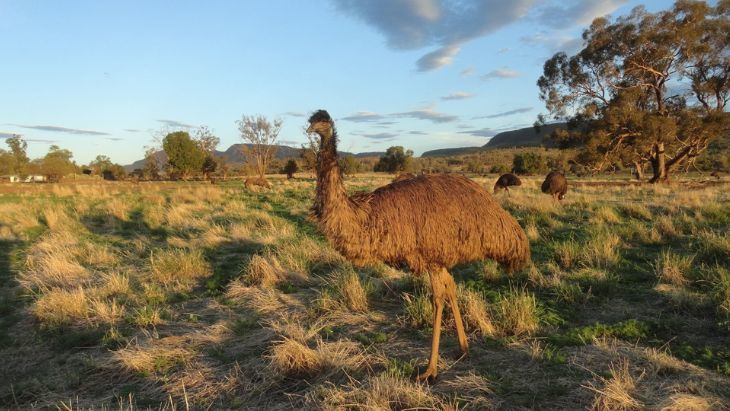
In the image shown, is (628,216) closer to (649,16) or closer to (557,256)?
(557,256)

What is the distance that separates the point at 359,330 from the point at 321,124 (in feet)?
8.78

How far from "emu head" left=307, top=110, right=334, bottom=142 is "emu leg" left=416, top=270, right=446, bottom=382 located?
162 cm

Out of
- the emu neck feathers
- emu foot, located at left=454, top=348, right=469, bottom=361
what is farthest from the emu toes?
the emu neck feathers

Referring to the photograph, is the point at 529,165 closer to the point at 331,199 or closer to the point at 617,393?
the point at 617,393

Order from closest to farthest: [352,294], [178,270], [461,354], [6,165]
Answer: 1. [461,354]
2. [352,294]
3. [178,270]
4. [6,165]

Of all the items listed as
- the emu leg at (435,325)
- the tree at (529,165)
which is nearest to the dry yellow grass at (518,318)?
the emu leg at (435,325)

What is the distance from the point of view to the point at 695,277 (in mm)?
6496

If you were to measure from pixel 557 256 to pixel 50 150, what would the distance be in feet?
242

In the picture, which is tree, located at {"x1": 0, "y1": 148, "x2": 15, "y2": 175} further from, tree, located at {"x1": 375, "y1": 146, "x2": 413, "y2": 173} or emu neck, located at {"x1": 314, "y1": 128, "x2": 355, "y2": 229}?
emu neck, located at {"x1": 314, "y1": 128, "x2": 355, "y2": 229}

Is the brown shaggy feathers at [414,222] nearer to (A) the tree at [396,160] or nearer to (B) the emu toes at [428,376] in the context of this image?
(B) the emu toes at [428,376]

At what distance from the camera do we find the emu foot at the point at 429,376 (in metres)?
4.20

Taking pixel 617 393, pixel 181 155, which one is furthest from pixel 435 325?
pixel 181 155

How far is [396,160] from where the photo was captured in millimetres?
68125

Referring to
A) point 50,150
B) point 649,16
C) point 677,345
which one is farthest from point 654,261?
point 50,150
